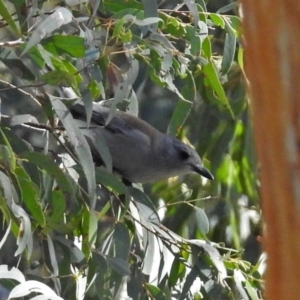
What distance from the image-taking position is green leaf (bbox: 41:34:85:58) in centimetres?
145

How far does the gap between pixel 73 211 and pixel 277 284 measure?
1.40 m

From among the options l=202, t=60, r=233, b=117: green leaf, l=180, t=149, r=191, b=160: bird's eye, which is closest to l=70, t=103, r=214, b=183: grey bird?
l=180, t=149, r=191, b=160: bird's eye

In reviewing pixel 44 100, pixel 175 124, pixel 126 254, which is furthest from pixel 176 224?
pixel 44 100

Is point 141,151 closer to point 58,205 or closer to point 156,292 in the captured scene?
point 156,292

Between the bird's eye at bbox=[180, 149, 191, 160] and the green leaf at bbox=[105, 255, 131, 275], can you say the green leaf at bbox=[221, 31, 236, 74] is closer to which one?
the green leaf at bbox=[105, 255, 131, 275]

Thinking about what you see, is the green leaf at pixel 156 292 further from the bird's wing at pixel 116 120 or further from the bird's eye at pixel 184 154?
the bird's eye at pixel 184 154

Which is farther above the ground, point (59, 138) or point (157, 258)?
point (59, 138)

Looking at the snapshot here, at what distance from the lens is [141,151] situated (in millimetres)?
2443

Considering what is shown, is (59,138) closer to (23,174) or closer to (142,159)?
(23,174)

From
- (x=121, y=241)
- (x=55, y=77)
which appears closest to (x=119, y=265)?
(x=121, y=241)

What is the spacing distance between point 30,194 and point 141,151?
1.01m

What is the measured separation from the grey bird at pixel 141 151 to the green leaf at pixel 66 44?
23.7 inches

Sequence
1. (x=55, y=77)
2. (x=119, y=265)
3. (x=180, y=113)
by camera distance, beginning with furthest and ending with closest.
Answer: (x=180, y=113)
(x=119, y=265)
(x=55, y=77)

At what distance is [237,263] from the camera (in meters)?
1.80
